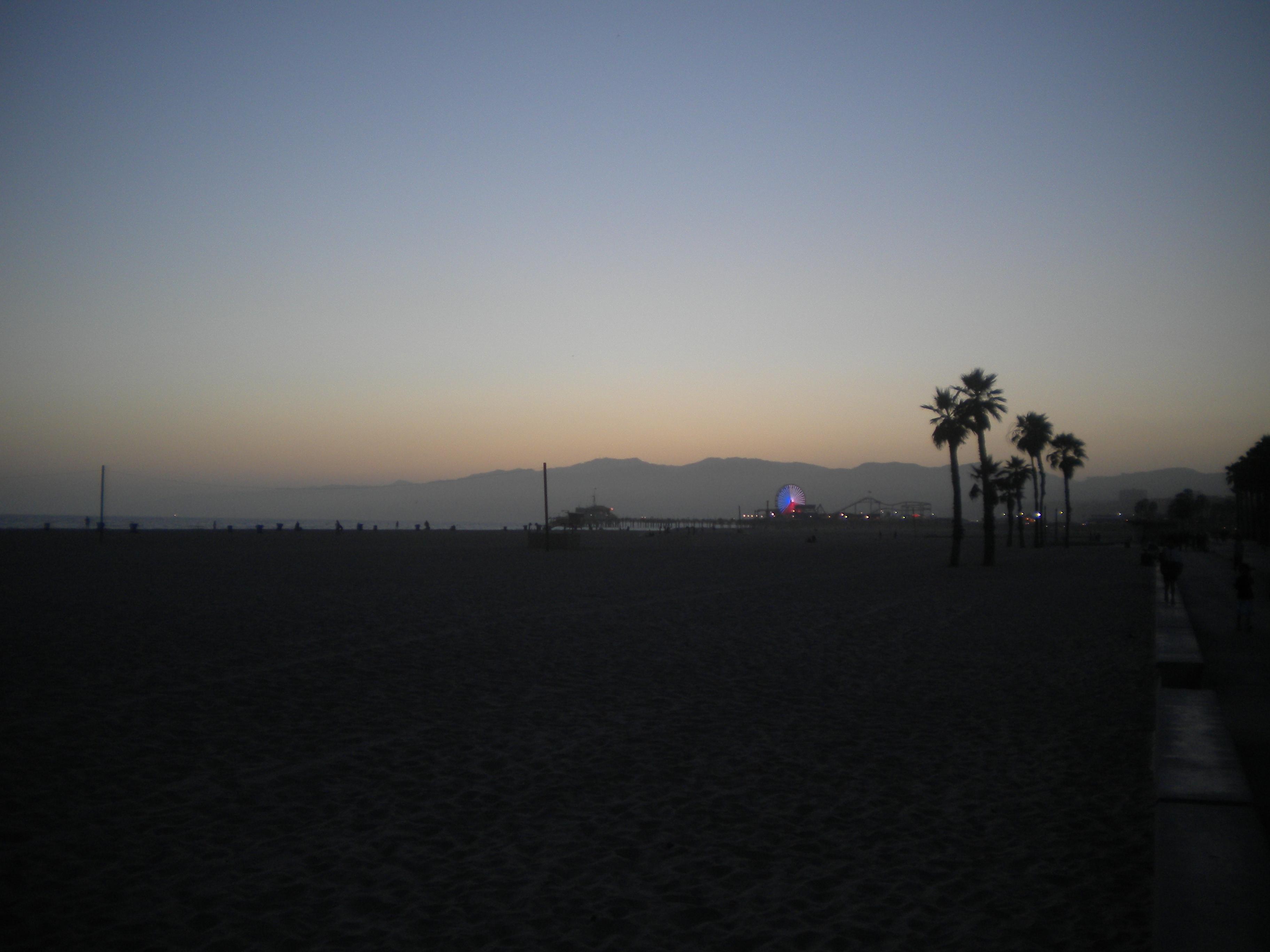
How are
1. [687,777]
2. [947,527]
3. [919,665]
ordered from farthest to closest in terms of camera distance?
[947,527], [919,665], [687,777]

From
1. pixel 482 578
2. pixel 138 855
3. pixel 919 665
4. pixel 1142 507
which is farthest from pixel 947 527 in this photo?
pixel 138 855

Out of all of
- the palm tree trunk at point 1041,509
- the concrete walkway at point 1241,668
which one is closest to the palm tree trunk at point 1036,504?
the palm tree trunk at point 1041,509

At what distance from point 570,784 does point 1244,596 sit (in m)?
13.5

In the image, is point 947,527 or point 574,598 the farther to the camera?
point 947,527

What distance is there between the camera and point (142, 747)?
23.6 ft

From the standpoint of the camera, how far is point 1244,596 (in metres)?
14.4

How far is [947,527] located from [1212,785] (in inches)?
5732

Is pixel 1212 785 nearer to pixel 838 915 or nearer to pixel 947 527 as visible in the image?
pixel 838 915

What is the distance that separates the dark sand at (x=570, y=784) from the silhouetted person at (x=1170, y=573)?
1.63 m

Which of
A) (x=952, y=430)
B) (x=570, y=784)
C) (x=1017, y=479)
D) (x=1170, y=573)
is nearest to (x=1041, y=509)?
(x=1017, y=479)

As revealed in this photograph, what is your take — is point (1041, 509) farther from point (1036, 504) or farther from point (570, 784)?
point (570, 784)

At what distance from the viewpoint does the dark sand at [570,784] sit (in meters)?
4.34

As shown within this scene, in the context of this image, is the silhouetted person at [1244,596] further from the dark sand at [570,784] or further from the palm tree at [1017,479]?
the palm tree at [1017,479]

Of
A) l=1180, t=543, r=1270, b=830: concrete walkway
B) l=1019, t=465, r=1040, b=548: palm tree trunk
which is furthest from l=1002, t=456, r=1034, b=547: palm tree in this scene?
l=1180, t=543, r=1270, b=830: concrete walkway
